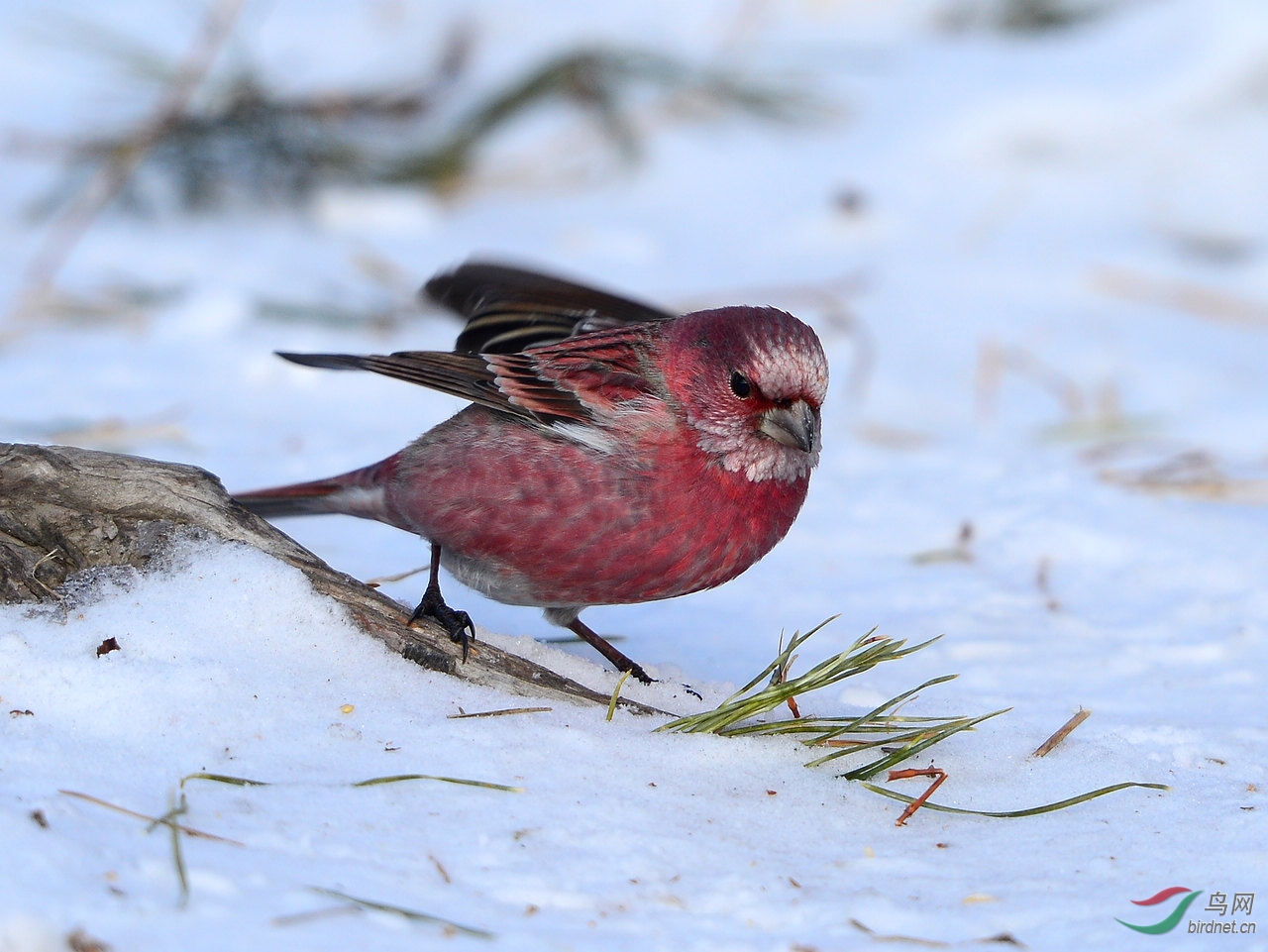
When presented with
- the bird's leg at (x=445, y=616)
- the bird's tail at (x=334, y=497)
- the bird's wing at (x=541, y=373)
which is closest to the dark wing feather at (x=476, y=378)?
the bird's wing at (x=541, y=373)

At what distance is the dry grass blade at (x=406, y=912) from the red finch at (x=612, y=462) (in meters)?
1.01

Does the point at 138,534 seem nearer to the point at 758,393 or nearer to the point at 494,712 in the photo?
the point at 494,712

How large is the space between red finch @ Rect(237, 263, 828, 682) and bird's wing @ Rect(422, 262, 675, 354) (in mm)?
341

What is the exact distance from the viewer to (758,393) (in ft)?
10.5

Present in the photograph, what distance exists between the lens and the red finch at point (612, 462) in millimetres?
3078

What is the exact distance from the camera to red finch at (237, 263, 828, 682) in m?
3.08

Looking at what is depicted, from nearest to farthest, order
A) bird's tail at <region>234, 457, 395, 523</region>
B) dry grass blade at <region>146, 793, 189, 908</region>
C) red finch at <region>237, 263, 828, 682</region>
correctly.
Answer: dry grass blade at <region>146, 793, 189, 908</region>, red finch at <region>237, 263, 828, 682</region>, bird's tail at <region>234, 457, 395, 523</region>

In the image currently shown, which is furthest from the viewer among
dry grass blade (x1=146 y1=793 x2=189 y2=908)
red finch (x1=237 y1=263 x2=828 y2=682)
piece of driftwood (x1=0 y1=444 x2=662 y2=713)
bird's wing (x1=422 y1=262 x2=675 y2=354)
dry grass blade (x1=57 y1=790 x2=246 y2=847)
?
bird's wing (x1=422 y1=262 x2=675 y2=354)

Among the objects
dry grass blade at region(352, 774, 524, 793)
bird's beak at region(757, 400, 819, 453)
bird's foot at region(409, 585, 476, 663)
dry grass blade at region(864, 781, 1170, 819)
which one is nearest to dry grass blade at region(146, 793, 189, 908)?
dry grass blade at region(352, 774, 524, 793)

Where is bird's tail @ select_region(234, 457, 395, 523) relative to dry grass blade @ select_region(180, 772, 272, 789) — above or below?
above

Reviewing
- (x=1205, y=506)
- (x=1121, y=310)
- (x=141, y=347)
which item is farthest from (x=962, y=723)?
(x=1121, y=310)

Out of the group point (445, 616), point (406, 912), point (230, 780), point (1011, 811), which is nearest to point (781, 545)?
point (445, 616)

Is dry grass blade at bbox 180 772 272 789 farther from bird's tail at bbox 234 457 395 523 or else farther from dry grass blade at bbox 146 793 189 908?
bird's tail at bbox 234 457 395 523

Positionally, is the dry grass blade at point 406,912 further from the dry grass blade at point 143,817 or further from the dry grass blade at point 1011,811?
the dry grass blade at point 1011,811
